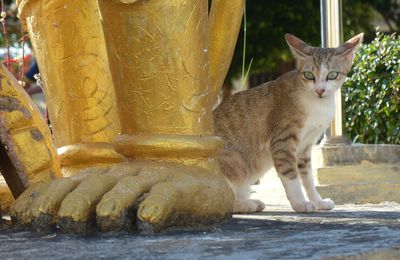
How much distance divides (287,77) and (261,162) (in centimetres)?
47

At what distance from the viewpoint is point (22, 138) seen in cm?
258

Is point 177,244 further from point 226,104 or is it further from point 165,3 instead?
point 226,104

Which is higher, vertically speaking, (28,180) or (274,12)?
(274,12)

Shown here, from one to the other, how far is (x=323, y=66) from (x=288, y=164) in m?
0.52

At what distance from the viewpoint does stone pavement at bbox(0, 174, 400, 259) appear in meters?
1.93

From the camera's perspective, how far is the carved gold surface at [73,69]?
2.93 metres

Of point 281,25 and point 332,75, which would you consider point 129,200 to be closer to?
point 332,75

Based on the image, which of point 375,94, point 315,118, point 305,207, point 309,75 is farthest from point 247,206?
point 375,94

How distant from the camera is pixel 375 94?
5785 millimetres

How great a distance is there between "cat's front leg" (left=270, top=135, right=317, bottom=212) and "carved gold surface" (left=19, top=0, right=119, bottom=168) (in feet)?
3.34

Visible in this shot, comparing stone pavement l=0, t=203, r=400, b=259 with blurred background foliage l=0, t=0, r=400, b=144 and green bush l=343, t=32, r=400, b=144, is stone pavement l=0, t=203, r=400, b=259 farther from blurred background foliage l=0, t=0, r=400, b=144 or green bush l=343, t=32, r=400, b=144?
blurred background foliage l=0, t=0, r=400, b=144

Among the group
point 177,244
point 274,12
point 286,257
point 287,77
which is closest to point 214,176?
point 177,244

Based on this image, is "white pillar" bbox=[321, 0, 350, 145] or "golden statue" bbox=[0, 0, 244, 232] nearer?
"golden statue" bbox=[0, 0, 244, 232]

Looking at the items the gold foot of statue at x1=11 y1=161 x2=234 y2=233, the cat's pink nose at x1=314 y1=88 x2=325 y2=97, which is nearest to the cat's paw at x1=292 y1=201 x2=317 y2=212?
the cat's pink nose at x1=314 y1=88 x2=325 y2=97
